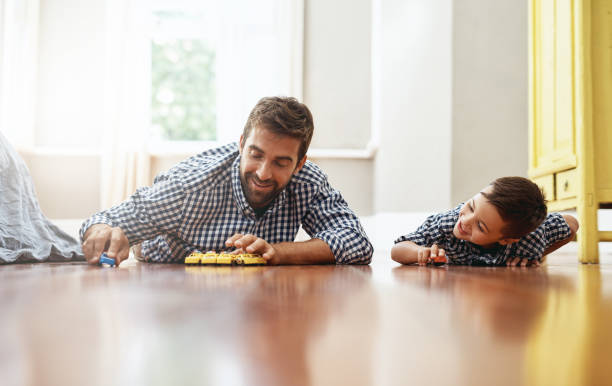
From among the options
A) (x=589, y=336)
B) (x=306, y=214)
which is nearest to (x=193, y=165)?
(x=306, y=214)

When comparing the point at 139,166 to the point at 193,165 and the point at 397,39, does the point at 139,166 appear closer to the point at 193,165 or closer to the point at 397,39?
the point at 397,39

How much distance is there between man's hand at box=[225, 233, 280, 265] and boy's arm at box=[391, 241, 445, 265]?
42 centimetres

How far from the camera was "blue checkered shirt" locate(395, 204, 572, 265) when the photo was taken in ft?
5.30

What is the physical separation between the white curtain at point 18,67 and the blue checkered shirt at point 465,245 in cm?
308

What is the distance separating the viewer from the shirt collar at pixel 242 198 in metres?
1.45

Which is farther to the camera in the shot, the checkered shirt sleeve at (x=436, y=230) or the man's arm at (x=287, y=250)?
the checkered shirt sleeve at (x=436, y=230)

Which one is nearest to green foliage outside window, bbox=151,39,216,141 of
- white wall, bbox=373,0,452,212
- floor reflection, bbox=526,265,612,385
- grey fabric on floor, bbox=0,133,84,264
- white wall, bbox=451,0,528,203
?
white wall, bbox=373,0,452,212

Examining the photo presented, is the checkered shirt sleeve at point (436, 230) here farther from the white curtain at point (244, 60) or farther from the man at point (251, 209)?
the white curtain at point (244, 60)

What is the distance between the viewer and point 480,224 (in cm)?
151

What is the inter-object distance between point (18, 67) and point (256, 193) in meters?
3.11

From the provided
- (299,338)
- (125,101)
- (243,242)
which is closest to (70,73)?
(125,101)

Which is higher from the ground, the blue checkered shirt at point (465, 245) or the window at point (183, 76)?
the window at point (183, 76)

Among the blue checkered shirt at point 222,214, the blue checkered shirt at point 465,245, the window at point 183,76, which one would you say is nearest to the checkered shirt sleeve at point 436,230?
the blue checkered shirt at point 465,245

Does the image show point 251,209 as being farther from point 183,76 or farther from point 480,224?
point 183,76
